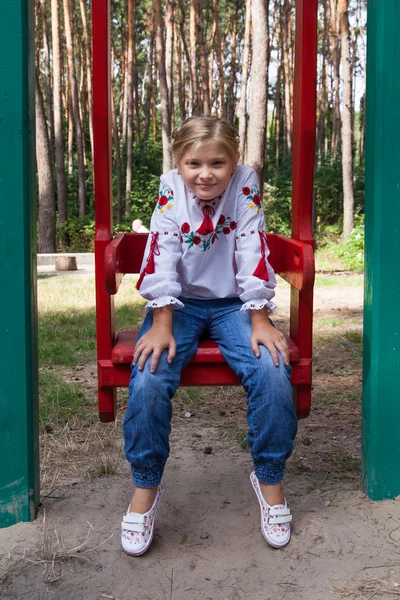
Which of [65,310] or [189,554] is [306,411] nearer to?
[189,554]

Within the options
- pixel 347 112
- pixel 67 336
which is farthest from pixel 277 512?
pixel 347 112

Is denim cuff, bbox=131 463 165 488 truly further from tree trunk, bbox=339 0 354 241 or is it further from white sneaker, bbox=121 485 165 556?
tree trunk, bbox=339 0 354 241

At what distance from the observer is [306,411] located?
2.25 m

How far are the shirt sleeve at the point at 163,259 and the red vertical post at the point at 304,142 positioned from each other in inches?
16.6

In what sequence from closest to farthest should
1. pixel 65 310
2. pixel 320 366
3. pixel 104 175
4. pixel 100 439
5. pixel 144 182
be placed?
pixel 104 175 < pixel 100 439 < pixel 320 366 < pixel 65 310 < pixel 144 182

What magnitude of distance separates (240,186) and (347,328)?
3817 mm

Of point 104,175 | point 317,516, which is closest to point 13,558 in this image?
point 317,516

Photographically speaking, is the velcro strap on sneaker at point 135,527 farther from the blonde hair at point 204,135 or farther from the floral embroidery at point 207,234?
the blonde hair at point 204,135

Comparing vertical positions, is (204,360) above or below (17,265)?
Result: below

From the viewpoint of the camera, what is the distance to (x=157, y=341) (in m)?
2.05

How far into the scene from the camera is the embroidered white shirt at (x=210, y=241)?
2211 mm

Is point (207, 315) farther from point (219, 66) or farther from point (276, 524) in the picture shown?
point (219, 66)

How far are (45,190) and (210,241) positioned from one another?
1201 cm

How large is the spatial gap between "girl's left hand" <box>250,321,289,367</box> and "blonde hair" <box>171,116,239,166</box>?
0.57 meters
